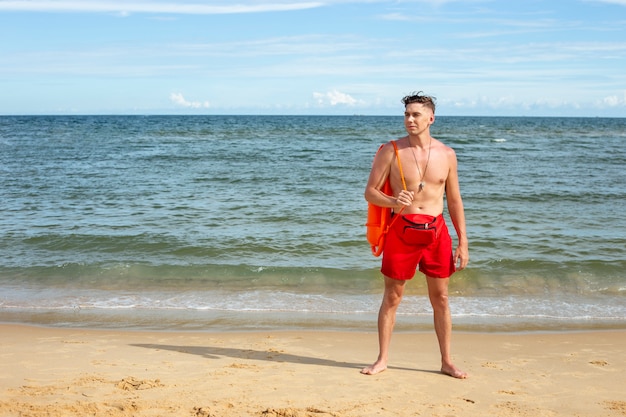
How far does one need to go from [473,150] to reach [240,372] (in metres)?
25.6

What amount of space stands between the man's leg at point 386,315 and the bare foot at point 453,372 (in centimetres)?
43

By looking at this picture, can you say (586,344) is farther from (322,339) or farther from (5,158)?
(5,158)

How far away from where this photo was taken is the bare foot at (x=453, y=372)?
4770mm

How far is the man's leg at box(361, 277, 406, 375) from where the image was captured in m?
4.65

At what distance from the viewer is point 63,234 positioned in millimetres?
10539

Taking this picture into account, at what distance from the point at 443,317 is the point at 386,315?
1.32ft

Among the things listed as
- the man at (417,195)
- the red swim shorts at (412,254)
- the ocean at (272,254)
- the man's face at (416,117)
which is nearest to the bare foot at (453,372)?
the man at (417,195)

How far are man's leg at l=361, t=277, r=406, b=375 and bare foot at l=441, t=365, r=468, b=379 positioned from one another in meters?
0.43

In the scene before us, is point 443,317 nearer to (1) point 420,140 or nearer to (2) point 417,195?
(2) point 417,195

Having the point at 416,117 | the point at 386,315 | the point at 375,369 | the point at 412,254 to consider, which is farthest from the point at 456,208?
the point at 375,369

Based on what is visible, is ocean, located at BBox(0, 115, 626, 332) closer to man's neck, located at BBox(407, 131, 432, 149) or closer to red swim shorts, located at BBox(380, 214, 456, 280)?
red swim shorts, located at BBox(380, 214, 456, 280)

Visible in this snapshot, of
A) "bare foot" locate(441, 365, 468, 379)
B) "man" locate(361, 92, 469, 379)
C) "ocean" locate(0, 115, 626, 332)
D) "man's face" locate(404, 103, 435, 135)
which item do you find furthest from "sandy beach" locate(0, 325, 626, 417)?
"man's face" locate(404, 103, 435, 135)

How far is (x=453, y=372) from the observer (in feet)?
15.8

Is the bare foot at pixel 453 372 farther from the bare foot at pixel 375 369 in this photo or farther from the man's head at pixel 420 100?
the man's head at pixel 420 100
